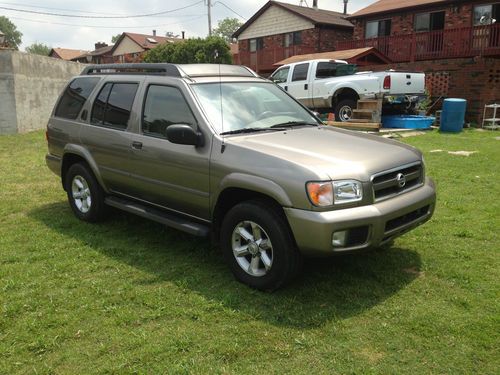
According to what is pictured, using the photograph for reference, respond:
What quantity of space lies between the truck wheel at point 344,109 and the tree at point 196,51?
28.0 m

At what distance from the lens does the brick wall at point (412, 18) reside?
22.6 meters

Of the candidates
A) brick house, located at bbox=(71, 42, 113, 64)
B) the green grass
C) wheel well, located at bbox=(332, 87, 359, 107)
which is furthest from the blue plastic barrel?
brick house, located at bbox=(71, 42, 113, 64)

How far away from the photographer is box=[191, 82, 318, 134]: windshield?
4.29 meters

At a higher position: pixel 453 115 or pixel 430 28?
pixel 430 28

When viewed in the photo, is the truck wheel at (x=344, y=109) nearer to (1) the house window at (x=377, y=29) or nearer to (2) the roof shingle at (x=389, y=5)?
(2) the roof shingle at (x=389, y=5)

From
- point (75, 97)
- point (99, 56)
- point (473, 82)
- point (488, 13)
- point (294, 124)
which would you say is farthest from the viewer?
point (99, 56)

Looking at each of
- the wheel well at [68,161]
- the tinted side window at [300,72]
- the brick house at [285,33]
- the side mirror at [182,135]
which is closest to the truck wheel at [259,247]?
the side mirror at [182,135]

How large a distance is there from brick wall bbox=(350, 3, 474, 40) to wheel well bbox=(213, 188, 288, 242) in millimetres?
22610

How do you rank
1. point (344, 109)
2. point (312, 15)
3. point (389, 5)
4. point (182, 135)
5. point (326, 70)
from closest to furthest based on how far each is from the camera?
point (182, 135)
point (344, 109)
point (326, 70)
point (389, 5)
point (312, 15)

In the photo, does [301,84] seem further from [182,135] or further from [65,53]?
[65,53]

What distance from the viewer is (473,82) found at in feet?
50.9

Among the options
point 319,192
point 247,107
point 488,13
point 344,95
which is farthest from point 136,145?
point 488,13

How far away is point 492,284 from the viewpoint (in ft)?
12.6

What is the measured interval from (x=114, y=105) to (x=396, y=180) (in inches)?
123
